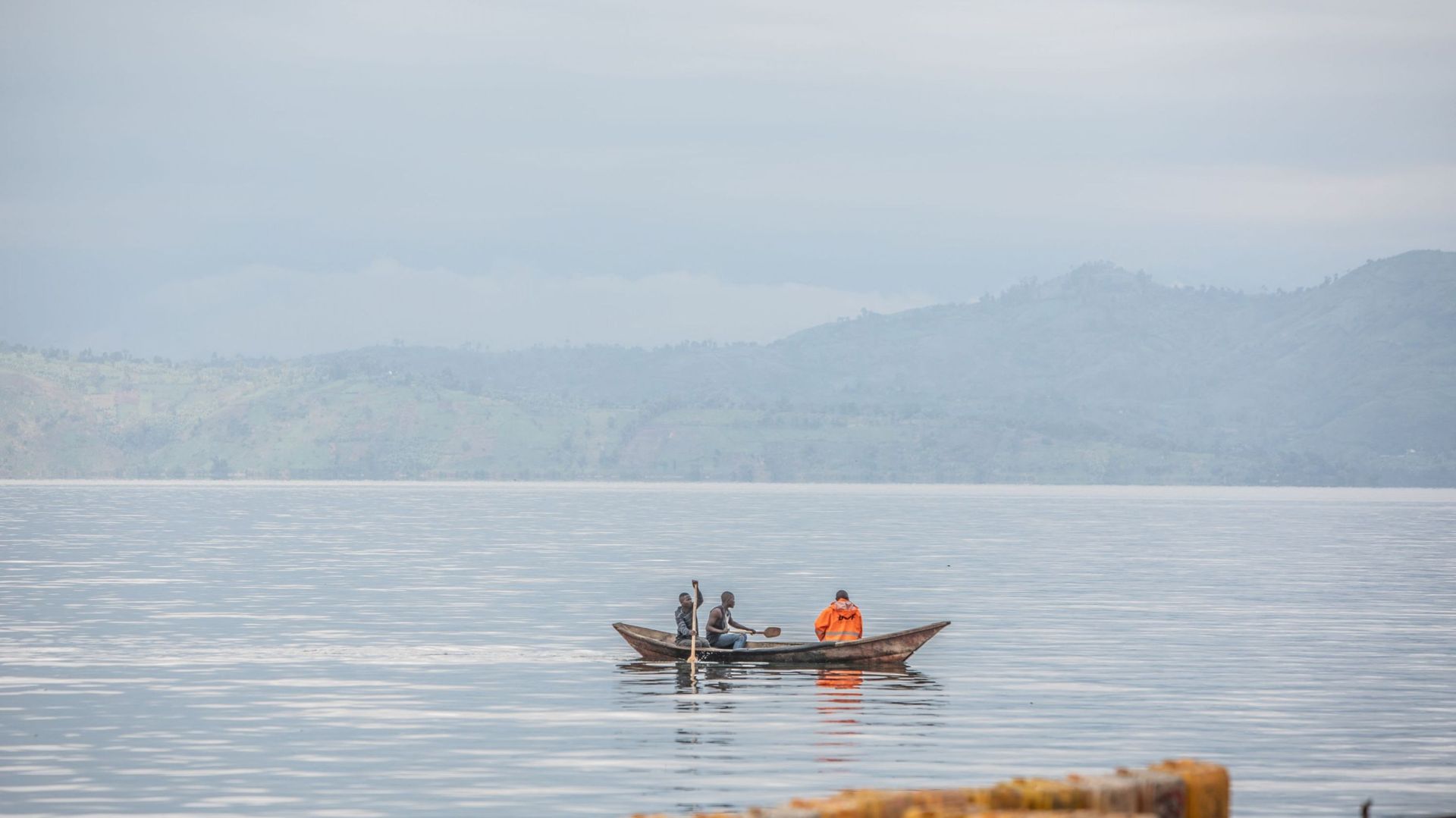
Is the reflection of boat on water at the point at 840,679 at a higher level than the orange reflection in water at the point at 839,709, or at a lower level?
higher

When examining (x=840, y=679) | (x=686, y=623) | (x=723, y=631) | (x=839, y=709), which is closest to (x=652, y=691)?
(x=723, y=631)

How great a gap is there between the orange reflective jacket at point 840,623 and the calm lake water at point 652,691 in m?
1.65

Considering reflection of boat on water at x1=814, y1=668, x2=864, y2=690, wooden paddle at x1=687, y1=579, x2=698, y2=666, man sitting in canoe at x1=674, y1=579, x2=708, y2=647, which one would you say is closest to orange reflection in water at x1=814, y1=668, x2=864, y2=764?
reflection of boat on water at x1=814, y1=668, x2=864, y2=690

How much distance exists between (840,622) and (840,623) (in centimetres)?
2

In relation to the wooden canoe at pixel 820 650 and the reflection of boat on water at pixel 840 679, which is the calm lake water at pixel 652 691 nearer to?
the reflection of boat on water at pixel 840 679

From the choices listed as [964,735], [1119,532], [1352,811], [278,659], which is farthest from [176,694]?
[1119,532]

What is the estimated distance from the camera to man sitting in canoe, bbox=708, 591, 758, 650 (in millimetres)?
51594

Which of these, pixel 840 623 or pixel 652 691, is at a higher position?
pixel 840 623

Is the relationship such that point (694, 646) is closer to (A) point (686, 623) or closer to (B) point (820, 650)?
(A) point (686, 623)

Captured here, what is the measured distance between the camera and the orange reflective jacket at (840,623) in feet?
168

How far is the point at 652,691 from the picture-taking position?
46.9 metres

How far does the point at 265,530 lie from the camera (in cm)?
16312

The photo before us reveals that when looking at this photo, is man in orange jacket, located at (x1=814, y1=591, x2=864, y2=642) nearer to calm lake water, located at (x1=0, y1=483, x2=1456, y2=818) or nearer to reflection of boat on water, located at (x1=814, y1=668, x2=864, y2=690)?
reflection of boat on water, located at (x1=814, y1=668, x2=864, y2=690)

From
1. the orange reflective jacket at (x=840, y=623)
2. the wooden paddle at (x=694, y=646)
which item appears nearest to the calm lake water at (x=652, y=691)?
the wooden paddle at (x=694, y=646)
